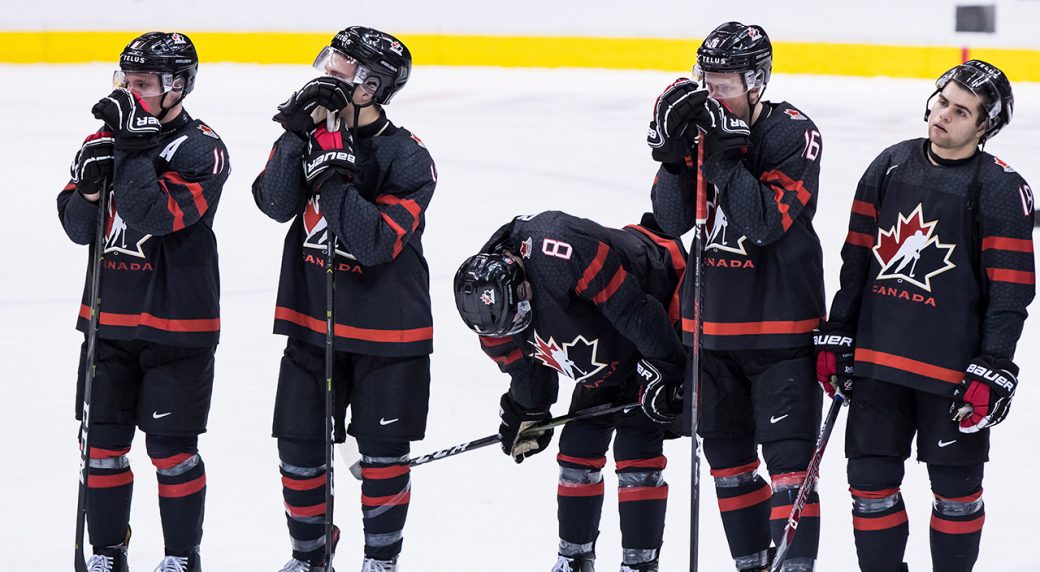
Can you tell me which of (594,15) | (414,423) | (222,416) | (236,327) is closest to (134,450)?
(222,416)

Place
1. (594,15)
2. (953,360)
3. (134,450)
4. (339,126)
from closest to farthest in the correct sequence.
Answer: (953,360), (339,126), (134,450), (594,15)

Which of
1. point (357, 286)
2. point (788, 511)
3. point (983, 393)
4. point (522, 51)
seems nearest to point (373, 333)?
point (357, 286)

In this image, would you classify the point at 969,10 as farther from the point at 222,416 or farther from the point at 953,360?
the point at 953,360

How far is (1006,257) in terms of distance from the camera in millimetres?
2670

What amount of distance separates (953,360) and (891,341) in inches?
4.4

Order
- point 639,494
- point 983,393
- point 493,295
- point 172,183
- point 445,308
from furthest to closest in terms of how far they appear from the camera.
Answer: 1. point 445,308
2. point 639,494
3. point 172,183
4. point 493,295
5. point 983,393

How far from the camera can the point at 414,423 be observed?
3.03 metres

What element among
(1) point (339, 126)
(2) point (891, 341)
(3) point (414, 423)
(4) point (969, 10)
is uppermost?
(4) point (969, 10)

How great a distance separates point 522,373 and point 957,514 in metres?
0.91

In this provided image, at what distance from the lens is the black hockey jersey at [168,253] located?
3.02m

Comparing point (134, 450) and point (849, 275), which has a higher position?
point (849, 275)

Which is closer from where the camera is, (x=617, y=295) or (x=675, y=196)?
(x=675, y=196)

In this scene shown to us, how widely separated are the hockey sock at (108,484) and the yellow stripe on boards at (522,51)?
6886 mm

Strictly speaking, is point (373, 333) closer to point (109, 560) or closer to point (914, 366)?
point (109, 560)
